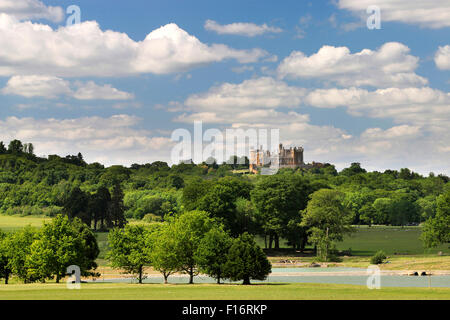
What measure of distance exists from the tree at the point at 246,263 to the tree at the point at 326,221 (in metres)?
39.2

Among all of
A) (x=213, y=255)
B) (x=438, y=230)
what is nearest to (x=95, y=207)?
(x=438, y=230)

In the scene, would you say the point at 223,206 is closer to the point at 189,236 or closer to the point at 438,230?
the point at 438,230

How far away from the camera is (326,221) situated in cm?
9956

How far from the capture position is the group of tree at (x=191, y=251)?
58.0 meters

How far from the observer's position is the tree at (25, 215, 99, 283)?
217ft

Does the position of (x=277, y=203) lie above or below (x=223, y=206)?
above

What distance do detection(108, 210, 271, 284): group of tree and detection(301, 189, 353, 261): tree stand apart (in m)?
28.4

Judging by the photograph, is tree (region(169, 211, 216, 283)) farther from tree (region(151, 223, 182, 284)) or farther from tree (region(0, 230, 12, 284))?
tree (region(0, 230, 12, 284))

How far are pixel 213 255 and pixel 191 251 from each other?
6354 millimetres

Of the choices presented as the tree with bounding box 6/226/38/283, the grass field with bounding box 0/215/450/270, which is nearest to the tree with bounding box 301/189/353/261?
the grass field with bounding box 0/215/450/270

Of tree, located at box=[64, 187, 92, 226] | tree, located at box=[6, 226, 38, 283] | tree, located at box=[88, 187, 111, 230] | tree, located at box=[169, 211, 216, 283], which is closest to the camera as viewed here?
tree, located at box=[169, 211, 216, 283]

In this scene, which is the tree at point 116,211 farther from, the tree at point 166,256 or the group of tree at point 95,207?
the tree at point 166,256

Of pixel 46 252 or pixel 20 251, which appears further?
pixel 20 251
